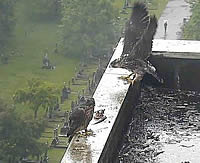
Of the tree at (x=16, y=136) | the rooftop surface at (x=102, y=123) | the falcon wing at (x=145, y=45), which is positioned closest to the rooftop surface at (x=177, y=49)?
the falcon wing at (x=145, y=45)

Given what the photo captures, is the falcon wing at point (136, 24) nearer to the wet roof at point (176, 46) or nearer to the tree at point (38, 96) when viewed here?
the wet roof at point (176, 46)

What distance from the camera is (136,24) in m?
13.0

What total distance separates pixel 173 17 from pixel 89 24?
32.5ft

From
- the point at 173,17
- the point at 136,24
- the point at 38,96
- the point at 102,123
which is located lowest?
the point at 38,96

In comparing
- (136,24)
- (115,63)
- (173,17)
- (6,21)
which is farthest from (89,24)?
(115,63)

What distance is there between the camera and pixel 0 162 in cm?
3183

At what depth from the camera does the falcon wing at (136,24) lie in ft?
41.9

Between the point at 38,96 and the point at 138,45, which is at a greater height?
the point at 138,45

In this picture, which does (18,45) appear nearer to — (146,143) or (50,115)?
(50,115)

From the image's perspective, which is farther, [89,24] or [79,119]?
[89,24]

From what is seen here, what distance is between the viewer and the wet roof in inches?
517

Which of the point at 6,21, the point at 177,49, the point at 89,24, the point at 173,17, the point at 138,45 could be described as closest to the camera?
the point at 138,45

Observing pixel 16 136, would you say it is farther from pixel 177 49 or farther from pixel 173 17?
pixel 173 17

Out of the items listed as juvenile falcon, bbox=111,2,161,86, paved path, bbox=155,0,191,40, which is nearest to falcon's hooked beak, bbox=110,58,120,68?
juvenile falcon, bbox=111,2,161,86
